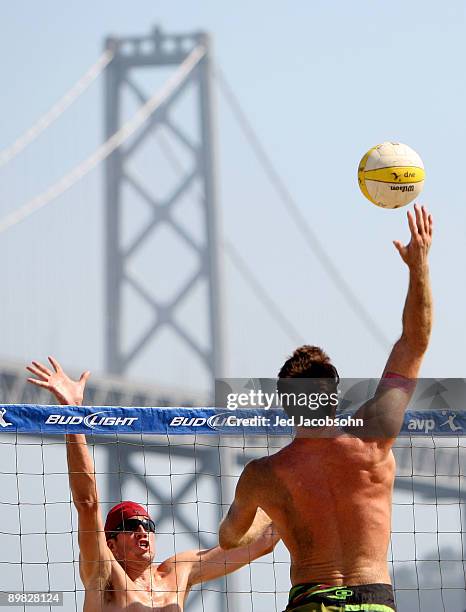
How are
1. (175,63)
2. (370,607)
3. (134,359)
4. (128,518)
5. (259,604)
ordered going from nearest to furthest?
1. (370,607)
2. (128,518)
3. (259,604)
4. (134,359)
5. (175,63)

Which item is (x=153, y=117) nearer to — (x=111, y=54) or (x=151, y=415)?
(x=111, y=54)

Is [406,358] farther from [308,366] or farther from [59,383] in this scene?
[59,383]

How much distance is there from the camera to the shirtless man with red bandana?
4.84 metres

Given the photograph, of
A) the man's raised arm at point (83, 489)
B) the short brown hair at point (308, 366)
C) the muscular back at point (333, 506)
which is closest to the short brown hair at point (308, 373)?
the short brown hair at point (308, 366)

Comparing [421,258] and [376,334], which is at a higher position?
[376,334]

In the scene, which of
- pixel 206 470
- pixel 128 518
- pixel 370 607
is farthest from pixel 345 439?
pixel 206 470

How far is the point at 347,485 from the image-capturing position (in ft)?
13.2

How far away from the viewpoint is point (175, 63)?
29.3 m

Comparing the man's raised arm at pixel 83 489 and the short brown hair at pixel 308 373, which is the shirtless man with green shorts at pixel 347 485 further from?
the man's raised arm at pixel 83 489

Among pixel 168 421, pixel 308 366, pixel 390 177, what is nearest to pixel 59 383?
pixel 168 421

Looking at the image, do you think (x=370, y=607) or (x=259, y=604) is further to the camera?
(x=259, y=604)

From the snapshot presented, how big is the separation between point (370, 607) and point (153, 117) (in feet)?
88.5

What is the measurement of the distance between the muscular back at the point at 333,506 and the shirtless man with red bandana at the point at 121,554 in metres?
0.67

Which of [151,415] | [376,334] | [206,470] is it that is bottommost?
[151,415]
